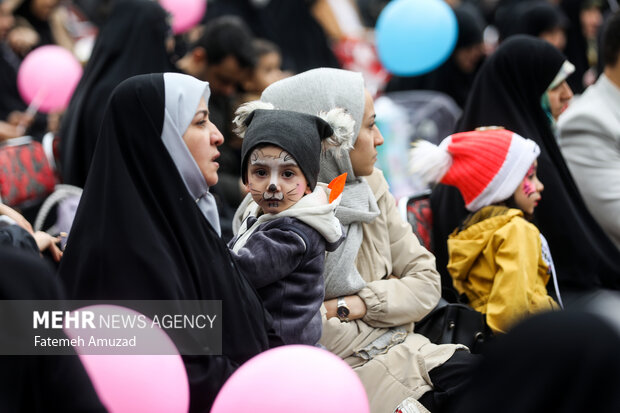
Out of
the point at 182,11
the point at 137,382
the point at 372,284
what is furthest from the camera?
the point at 182,11

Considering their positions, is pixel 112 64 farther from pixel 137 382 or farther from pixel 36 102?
pixel 137 382

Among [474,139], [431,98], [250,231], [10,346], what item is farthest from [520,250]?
[431,98]

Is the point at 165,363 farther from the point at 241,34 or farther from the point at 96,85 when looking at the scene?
the point at 241,34

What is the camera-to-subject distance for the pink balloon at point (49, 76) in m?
4.96

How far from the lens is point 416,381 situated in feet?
7.98

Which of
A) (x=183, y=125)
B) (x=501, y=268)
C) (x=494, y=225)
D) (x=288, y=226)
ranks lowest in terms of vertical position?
(x=501, y=268)

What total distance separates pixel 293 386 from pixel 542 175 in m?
2.19

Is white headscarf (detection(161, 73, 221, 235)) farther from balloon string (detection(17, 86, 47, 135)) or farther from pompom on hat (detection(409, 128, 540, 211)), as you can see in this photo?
balloon string (detection(17, 86, 47, 135))

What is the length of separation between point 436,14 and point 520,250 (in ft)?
9.66

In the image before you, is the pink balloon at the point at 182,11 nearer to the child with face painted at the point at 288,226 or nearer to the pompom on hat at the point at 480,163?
the pompom on hat at the point at 480,163

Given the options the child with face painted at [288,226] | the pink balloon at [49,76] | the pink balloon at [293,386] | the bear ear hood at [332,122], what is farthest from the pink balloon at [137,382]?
the pink balloon at [49,76]

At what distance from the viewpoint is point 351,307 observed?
253cm

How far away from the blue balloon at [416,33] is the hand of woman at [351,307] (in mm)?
3214

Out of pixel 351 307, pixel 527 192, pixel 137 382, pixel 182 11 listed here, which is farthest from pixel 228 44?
pixel 137 382
